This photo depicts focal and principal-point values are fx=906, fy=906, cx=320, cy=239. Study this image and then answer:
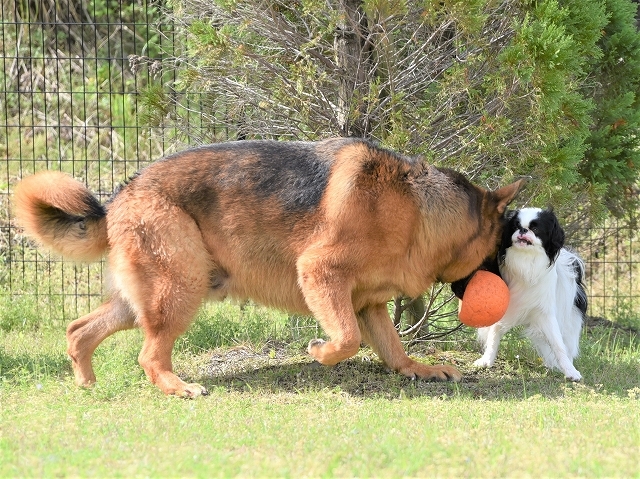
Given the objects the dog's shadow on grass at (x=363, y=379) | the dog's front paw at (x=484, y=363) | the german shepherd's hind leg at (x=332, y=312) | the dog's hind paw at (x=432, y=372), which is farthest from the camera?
the dog's front paw at (x=484, y=363)

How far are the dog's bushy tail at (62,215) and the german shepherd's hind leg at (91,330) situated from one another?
406 mm

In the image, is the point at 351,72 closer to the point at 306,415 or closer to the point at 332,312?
the point at 332,312

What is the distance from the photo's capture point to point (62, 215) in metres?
6.46

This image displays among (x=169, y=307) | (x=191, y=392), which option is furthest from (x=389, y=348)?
(x=169, y=307)

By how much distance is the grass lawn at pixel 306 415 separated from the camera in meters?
4.26

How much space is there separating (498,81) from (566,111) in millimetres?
705

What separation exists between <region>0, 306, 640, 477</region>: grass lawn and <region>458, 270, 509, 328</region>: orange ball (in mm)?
515

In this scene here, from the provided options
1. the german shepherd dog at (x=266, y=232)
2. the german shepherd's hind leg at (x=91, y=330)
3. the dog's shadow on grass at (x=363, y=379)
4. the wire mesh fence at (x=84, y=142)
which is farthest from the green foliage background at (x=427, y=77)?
the german shepherd's hind leg at (x=91, y=330)

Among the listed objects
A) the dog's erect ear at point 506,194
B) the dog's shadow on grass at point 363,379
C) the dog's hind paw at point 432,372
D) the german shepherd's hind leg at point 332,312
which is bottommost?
the dog's shadow on grass at point 363,379

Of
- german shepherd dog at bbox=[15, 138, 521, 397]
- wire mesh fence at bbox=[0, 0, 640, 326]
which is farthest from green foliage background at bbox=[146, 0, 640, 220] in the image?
wire mesh fence at bbox=[0, 0, 640, 326]

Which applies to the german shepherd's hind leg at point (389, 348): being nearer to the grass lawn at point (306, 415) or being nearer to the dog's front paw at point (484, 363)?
the grass lawn at point (306, 415)

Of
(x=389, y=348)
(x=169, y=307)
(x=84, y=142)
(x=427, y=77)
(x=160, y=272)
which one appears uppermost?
(x=427, y=77)

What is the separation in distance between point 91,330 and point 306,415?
75.0 inches

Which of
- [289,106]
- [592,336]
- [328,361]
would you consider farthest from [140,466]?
[592,336]
